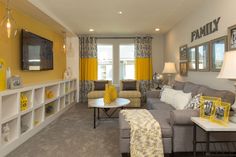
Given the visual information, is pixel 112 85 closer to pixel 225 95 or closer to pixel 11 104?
pixel 11 104

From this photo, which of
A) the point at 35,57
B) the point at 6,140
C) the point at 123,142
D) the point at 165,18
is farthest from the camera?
the point at 165,18

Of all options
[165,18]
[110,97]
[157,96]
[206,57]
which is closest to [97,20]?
[165,18]

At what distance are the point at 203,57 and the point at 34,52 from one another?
3.33 metres

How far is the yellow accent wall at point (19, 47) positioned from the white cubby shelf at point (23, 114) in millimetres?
367

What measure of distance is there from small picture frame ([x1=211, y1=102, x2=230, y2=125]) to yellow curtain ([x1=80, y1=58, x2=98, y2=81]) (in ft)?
17.3

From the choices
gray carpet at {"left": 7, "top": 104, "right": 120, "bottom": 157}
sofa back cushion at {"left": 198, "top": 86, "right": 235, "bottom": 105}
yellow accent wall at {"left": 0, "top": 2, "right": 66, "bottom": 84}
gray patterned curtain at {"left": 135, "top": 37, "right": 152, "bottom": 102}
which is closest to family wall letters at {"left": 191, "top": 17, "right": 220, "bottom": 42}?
sofa back cushion at {"left": 198, "top": 86, "right": 235, "bottom": 105}

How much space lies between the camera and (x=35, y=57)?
13.8 feet

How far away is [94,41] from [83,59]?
73cm

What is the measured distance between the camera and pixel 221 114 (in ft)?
7.31

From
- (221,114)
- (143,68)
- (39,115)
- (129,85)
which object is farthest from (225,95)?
(143,68)

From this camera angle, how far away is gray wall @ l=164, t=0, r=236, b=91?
10.0ft

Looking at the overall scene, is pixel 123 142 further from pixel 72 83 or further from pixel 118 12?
pixel 72 83

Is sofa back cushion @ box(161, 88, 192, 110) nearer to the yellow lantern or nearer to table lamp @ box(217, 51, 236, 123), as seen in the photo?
table lamp @ box(217, 51, 236, 123)

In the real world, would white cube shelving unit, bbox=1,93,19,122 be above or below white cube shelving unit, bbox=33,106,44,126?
above
